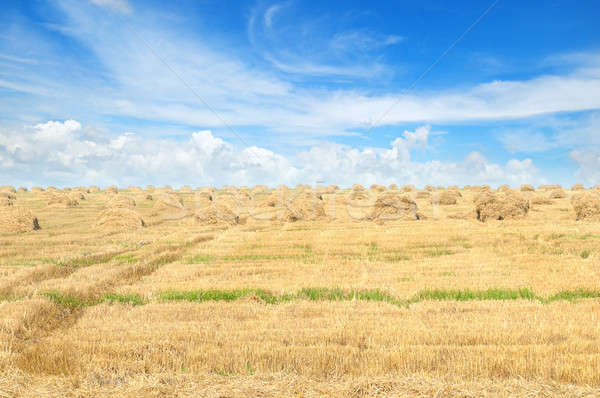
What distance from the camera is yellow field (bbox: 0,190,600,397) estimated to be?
21.7ft

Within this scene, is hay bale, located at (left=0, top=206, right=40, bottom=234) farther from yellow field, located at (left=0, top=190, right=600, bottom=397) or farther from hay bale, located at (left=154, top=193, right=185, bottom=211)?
hay bale, located at (left=154, top=193, right=185, bottom=211)

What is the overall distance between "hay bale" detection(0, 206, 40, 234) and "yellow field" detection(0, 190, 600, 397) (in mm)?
9593

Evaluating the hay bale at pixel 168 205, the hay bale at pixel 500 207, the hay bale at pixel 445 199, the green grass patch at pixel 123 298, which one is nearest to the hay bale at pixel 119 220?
the hay bale at pixel 168 205

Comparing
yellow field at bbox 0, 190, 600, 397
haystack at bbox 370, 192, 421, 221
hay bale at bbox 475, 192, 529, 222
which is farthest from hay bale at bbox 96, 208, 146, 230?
hay bale at bbox 475, 192, 529, 222

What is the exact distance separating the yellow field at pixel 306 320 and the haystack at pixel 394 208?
34.8 feet

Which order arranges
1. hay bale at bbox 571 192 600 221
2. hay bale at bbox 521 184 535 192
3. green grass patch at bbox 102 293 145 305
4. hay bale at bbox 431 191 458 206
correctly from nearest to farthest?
green grass patch at bbox 102 293 145 305
hay bale at bbox 571 192 600 221
hay bale at bbox 431 191 458 206
hay bale at bbox 521 184 535 192

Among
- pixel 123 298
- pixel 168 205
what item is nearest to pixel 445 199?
pixel 168 205

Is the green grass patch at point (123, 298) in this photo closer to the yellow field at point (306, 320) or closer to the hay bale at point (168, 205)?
the yellow field at point (306, 320)

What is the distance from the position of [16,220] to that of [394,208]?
25.9 meters

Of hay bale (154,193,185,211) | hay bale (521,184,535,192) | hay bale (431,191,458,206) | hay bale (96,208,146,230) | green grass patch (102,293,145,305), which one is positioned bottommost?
green grass patch (102,293,145,305)

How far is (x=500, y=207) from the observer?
Answer: 97.5ft

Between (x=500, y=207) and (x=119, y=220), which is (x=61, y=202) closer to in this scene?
(x=119, y=220)

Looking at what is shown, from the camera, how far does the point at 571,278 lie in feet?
42.7

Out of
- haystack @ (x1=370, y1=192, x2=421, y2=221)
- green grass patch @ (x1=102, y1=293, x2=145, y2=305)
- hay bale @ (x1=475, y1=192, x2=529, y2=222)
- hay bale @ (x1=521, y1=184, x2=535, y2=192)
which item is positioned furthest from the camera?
hay bale @ (x1=521, y1=184, x2=535, y2=192)
